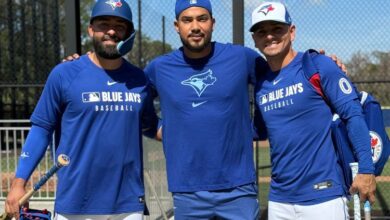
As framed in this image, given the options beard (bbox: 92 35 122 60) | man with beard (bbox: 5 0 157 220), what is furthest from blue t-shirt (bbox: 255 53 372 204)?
beard (bbox: 92 35 122 60)

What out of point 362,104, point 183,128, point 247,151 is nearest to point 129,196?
point 183,128

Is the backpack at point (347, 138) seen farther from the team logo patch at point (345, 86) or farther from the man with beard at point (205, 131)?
the man with beard at point (205, 131)

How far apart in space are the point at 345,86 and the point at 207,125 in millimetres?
942

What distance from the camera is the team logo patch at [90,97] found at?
11.2ft

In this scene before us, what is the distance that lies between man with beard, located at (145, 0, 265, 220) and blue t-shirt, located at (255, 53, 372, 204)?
0.91ft

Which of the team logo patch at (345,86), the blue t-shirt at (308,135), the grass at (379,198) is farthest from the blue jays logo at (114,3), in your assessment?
the grass at (379,198)

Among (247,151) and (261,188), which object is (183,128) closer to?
(247,151)

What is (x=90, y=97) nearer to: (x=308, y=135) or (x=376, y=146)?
(x=308, y=135)

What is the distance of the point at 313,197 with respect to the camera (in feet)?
11.4

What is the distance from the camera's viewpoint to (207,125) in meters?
3.61

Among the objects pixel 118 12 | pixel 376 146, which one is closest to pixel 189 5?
pixel 118 12

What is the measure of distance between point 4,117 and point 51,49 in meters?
3.08

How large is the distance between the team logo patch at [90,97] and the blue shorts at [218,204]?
91 cm

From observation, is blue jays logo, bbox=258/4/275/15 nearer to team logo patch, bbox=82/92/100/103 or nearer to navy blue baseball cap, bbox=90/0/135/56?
navy blue baseball cap, bbox=90/0/135/56
